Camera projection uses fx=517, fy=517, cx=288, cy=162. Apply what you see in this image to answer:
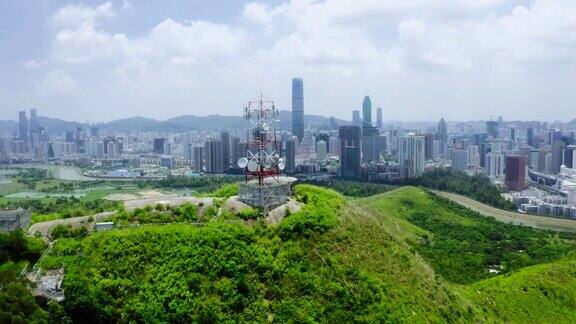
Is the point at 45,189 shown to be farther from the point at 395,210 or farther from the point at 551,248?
the point at 551,248

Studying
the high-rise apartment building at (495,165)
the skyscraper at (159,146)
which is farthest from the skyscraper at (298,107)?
the high-rise apartment building at (495,165)

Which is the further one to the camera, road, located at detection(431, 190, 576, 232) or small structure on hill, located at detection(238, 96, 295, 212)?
road, located at detection(431, 190, 576, 232)

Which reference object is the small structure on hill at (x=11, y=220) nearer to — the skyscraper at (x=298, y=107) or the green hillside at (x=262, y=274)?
the green hillside at (x=262, y=274)

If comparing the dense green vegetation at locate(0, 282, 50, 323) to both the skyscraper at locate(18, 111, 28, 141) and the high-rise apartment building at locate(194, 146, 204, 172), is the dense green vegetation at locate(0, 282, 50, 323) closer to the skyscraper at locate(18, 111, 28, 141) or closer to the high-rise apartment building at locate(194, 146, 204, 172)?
the high-rise apartment building at locate(194, 146, 204, 172)

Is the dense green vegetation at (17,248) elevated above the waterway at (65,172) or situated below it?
above

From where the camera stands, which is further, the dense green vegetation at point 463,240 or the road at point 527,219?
the road at point 527,219

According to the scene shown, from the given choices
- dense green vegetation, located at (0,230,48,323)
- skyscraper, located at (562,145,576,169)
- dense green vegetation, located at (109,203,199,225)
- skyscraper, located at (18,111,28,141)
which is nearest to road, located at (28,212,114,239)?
dense green vegetation, located at (109,203,199,225)
